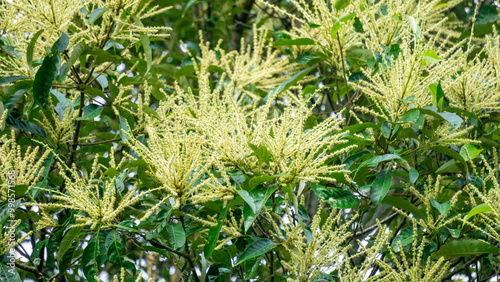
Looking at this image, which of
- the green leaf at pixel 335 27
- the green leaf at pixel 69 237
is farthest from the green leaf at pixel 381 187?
the green leaf at pixel 69 237

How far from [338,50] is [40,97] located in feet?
4.94

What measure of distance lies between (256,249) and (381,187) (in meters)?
0.61

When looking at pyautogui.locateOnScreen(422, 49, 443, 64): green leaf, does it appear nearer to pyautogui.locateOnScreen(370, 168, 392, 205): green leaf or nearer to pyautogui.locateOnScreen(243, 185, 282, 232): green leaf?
pyautogui.locateOnScreen(370, 168, 392, 205): green leaf

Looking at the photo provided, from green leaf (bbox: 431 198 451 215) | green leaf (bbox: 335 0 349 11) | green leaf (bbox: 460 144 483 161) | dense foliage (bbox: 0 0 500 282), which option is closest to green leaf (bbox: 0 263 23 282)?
dense foliage (bbox: 0 0 500 282)

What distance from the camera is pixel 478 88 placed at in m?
2.53

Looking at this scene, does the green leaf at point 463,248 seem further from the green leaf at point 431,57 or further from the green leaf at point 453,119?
the green leaf at point 431,57

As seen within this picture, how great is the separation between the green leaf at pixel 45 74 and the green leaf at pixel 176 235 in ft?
2.57

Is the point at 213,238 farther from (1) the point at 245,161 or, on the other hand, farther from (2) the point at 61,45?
(2) the point at 61,45

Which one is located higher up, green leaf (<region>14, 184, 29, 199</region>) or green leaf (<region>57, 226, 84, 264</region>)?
green leaf (<region>14, 184, 29, 199</region>)

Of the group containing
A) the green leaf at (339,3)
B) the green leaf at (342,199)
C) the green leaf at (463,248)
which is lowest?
the green leaf at (463,248)

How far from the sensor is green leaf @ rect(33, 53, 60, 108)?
2.17 m

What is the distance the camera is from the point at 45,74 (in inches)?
85.9

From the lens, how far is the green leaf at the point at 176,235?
1.99 meters

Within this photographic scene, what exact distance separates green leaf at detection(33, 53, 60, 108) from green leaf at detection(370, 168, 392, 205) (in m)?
1.45
